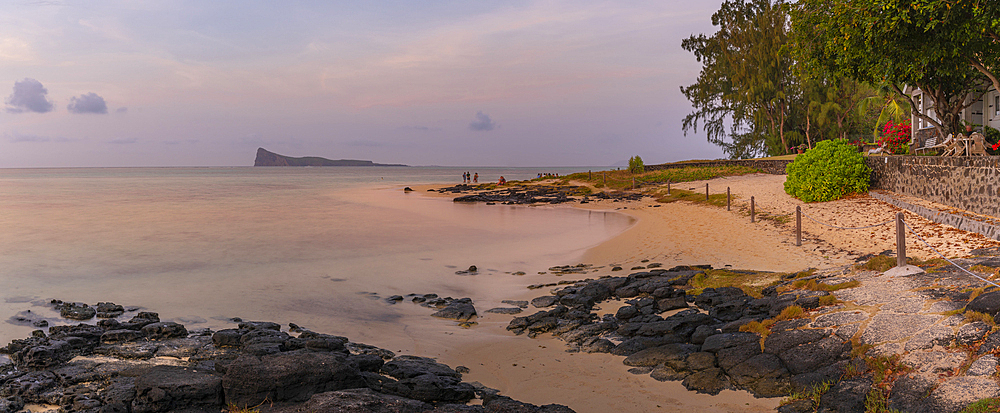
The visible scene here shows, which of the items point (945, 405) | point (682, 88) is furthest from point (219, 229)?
point (682, 88)

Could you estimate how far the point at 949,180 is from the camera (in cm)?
1414

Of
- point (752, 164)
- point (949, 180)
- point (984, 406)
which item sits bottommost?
point (984, 406)

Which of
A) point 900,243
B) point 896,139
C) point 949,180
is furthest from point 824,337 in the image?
point 896,139

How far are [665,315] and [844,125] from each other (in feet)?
140

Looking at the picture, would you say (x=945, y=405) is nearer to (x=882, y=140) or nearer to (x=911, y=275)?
(x=911, y=275)

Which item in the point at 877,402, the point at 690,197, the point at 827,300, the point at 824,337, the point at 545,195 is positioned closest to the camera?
the point at 877,402

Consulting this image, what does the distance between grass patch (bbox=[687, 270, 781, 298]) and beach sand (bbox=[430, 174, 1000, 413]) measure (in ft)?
3.81

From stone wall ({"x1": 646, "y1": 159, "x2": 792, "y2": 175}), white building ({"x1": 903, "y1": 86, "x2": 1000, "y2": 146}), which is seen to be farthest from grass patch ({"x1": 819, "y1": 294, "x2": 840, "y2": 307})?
stone wall ({"x1": 646, "y1": 159, "x2": 792, "y2": 175})

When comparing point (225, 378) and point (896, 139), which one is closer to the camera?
point (225, 378)

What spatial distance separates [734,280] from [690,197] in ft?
63.7

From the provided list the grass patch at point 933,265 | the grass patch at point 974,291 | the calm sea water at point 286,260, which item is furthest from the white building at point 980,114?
the grass patch at point 974,291

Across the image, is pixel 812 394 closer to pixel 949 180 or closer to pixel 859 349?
pixel 859 349

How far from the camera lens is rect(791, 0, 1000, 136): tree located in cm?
1288

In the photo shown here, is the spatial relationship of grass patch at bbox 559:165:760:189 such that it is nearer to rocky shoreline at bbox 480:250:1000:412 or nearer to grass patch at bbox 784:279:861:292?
grass patch at bbox 784:279:861:292
